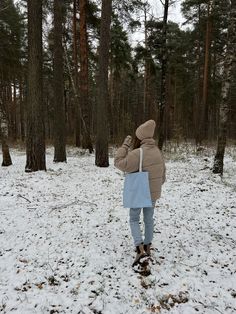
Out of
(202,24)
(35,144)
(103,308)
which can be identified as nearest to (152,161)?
(103,308)

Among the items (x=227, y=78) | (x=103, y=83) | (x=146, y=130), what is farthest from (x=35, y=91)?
(x=227, y=78)

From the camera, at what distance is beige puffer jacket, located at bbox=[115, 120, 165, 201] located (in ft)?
13.8

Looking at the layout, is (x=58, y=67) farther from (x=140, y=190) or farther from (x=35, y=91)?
(x=140, y=190)

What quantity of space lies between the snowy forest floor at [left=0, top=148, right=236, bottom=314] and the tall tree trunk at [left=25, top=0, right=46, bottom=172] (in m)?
1.21

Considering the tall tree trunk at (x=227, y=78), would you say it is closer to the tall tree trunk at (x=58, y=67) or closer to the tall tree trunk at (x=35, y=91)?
the tall tree trunk at (x=58, y=67)

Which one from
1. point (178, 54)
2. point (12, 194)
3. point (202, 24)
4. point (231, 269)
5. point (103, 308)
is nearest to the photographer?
point (103, 308)

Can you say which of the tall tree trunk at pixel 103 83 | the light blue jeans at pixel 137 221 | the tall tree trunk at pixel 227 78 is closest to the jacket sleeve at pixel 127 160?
the light blue jeans at pixel 137 221

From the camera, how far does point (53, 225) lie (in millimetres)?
5809

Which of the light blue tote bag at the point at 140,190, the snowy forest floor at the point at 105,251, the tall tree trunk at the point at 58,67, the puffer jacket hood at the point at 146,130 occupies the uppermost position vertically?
the tall tree trunk at the point at 58,67

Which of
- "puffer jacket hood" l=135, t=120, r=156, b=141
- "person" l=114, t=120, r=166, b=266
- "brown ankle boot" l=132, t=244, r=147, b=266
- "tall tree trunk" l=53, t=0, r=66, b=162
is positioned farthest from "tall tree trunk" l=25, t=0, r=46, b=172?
"brown ankle boot" l=132, t=244, r=147, b=266

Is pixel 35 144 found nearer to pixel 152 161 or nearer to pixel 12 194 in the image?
pixel 12 194

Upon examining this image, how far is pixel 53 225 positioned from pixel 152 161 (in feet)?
9.06

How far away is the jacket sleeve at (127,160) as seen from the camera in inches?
165

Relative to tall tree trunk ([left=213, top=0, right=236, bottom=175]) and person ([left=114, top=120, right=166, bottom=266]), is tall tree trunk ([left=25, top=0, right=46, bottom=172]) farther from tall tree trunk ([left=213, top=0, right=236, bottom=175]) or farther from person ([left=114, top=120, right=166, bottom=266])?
tall tree trunk ([left=213, top=0, right=236, bottom=175])
